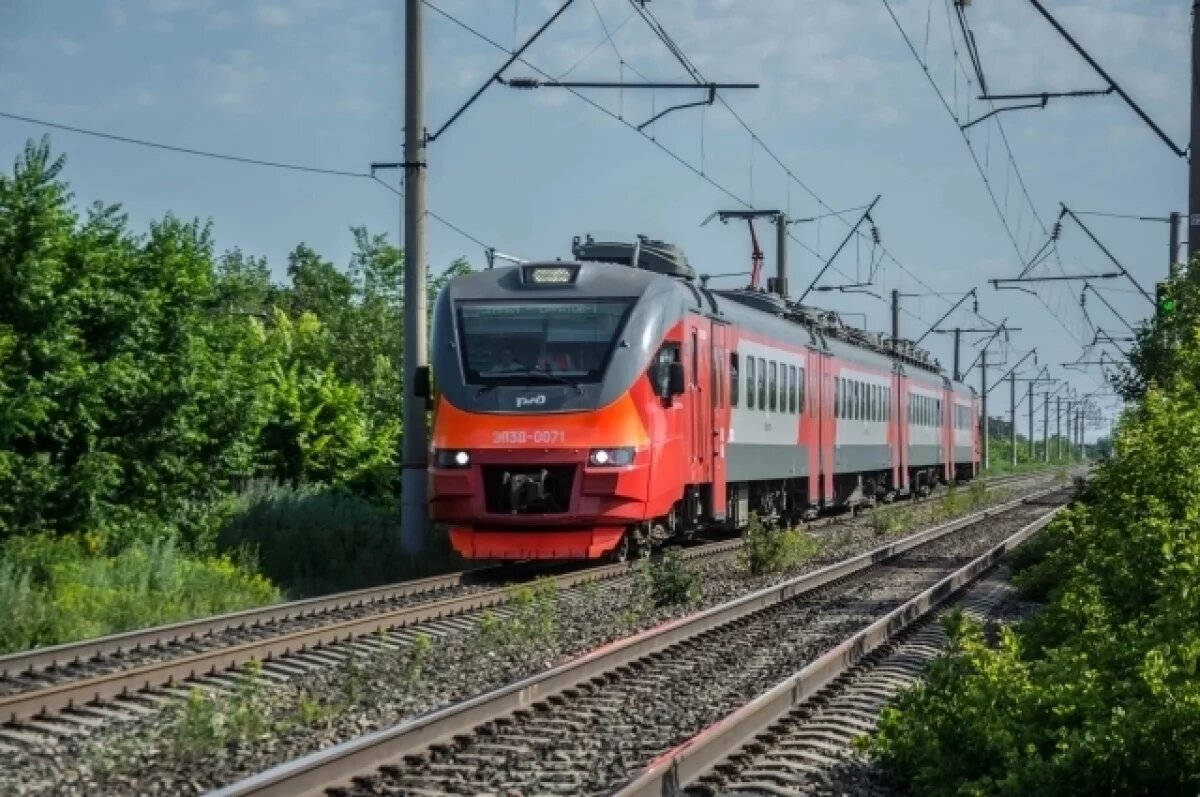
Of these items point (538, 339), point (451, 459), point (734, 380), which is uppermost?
point (538, 339)

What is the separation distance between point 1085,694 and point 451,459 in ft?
35.8

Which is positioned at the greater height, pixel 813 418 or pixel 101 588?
pixel 813 418

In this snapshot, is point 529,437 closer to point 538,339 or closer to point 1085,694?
point 538,339

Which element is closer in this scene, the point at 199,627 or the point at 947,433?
the point at 199,627

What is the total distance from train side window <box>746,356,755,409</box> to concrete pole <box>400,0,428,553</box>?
17.2ft

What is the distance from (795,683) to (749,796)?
300cm

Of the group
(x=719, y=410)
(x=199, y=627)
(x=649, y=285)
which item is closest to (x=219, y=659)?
(x=199, y=627)

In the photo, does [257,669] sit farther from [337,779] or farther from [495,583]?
[495,583]

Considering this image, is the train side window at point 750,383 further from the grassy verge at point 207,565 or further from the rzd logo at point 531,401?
the rzd logo at point 531,401

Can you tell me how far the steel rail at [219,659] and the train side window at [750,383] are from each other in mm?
7229

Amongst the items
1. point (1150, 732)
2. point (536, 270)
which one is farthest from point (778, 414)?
point (1150, 732)

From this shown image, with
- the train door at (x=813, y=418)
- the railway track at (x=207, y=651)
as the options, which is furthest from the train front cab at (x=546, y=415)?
the train door at (x=813, y=418)

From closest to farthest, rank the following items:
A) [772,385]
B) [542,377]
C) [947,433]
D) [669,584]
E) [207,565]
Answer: [669,584]
[207,565]
[542,377]
[772,385]
[947,433]

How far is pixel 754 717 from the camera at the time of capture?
30.3 ft
